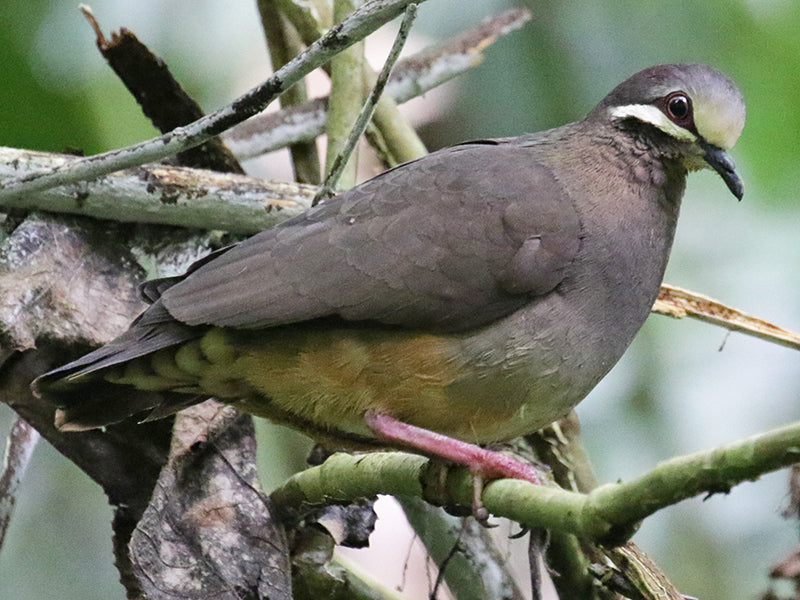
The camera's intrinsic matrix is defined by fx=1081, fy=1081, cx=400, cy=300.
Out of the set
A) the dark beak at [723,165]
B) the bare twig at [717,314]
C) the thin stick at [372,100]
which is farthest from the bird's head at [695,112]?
the thin stick at [372,100]

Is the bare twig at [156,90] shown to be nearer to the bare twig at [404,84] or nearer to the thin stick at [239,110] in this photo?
the bare twig at [404,84]

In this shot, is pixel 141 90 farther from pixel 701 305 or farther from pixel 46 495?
pixel 46 495

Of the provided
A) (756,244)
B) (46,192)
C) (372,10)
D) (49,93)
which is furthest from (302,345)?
(756,244)

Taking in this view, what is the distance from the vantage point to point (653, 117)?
3633mm

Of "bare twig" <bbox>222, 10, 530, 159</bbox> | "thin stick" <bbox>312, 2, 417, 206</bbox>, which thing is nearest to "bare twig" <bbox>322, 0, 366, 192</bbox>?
"bare twig" <bbox>222, 10, 530, 159</bbox>

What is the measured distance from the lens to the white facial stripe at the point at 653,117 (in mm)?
3564

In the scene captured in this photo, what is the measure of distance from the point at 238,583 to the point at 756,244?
3547 millimetres

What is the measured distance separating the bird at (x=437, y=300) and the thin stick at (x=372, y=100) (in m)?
0.15

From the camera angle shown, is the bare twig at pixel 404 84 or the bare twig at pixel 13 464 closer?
the bare twig at pixel 13 464

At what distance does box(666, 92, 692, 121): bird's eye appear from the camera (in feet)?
11.6

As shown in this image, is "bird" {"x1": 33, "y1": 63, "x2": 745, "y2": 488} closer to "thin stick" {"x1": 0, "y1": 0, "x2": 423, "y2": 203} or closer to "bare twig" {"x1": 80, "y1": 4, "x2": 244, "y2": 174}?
"thin stick" {"x1": 0, "y1": 0, "x2": 423, "y2": 203}

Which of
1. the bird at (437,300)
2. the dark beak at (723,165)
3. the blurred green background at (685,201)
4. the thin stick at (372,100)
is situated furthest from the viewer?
the blurred green background at (685,201)

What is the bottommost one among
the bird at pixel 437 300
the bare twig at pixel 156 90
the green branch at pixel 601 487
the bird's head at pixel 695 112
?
the green branch at pixel 601 487

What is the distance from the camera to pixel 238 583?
10.9ft
